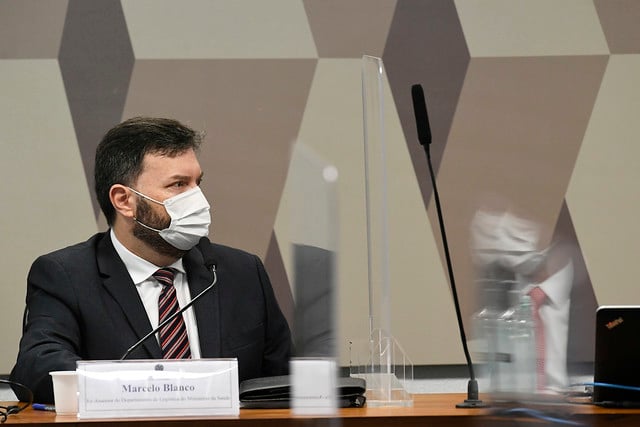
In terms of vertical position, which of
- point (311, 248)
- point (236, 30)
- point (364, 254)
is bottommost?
point (311, 248)

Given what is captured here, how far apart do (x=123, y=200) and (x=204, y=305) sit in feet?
1.28

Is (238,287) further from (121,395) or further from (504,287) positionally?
(504,287)

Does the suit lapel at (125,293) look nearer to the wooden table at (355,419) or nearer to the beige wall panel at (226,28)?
the wooden table at (355,419)

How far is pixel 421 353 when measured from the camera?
123 inches

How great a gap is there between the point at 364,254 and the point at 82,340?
1.08 metres

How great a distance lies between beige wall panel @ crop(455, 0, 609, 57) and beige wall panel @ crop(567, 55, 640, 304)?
146mm

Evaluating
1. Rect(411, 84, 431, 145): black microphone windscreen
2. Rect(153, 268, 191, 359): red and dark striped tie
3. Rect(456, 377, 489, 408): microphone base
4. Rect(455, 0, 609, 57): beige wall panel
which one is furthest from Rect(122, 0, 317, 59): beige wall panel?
Rect(456, 377, 489, 408): microphone base

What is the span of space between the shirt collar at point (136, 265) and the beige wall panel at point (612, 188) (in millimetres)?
1471

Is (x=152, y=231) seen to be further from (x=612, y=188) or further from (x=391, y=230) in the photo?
(x=612, y=188)

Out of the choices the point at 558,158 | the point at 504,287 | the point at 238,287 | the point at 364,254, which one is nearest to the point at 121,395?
the point at 238,287

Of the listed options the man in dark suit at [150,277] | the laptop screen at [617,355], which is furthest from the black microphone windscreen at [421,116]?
the man in dark suit at [150,277]

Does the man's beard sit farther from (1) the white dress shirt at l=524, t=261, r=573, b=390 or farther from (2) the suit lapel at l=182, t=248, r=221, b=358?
(1) the white dress shirt at l=524, t=261, r=573, b=390

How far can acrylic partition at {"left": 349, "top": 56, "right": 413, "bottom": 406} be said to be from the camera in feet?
6.40

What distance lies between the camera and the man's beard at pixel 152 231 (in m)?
2.53
